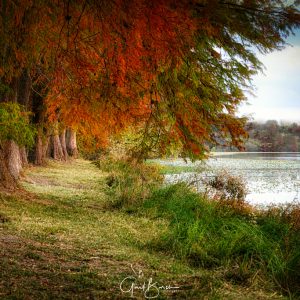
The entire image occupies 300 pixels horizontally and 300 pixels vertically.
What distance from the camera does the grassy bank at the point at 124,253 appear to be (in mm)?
4109

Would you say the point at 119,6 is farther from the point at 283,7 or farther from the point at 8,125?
the point at 8,125

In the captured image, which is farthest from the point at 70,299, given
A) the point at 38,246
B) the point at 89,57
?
the point at 89,57

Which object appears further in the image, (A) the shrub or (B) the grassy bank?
(A) the shrub

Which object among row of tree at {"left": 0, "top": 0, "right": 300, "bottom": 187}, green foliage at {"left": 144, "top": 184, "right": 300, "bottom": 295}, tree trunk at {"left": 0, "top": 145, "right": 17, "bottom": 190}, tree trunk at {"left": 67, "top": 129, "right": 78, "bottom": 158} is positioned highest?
row of tree at {"left": 0, "top": 0, "right": 300, "bottom": 187}

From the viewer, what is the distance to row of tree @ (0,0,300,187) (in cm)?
490

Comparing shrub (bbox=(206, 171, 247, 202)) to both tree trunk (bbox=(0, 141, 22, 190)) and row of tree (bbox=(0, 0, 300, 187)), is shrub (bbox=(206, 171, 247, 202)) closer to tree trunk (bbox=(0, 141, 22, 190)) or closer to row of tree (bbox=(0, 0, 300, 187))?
tree trunk (bbox=(0, 141, 22, 190))

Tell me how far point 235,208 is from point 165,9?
6.15m

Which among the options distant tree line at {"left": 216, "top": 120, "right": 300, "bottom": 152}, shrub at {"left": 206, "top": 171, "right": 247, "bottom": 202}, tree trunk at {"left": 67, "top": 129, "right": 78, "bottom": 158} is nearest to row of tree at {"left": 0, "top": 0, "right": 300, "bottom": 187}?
shrub at {"left": 206, "top": 171, "right": 247, "bottom": 202}

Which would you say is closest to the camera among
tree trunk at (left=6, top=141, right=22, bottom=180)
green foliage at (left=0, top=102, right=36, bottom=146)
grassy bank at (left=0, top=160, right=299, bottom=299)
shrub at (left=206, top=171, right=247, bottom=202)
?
grassy bank at (left=0, top=160, right=299, bottom=299)

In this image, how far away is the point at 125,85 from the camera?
23.5ft
